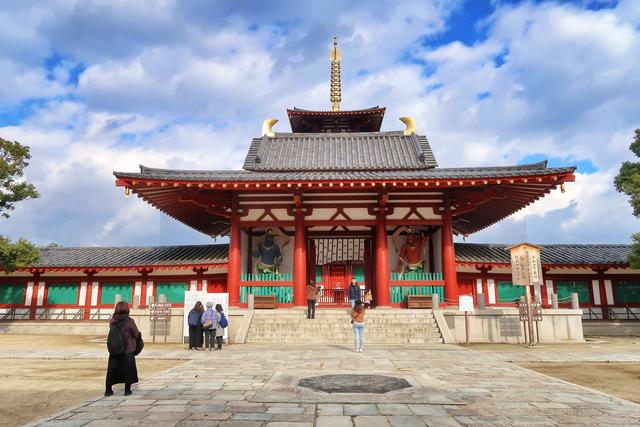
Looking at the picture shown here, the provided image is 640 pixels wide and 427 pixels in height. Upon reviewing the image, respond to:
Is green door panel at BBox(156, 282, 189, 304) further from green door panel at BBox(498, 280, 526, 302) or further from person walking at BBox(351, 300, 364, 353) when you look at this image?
green door panel at BBox(498, 280, 526, 302)

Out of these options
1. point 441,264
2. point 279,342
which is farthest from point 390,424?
point 441,264

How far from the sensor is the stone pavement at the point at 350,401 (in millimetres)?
5035

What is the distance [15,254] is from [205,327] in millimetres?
11445

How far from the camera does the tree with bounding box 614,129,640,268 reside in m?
16.8

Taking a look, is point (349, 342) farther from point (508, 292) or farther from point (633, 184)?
point (633, 184)

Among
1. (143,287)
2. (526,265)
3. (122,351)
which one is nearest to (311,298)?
(526,265)

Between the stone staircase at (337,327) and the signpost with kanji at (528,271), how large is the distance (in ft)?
9.54

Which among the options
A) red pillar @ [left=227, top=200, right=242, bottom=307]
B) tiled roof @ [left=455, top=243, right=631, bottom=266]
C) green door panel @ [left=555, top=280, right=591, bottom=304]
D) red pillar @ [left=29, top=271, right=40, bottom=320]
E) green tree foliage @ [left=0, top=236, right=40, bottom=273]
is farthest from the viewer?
red pillar @ [left=29, top=271, right=40, bottom=320]

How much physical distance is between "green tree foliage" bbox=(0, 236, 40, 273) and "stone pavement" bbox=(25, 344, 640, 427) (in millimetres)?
13543

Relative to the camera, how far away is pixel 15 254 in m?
18.2

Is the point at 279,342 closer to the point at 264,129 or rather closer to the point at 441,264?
the point at 441,264

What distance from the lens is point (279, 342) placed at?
1388 centimetres

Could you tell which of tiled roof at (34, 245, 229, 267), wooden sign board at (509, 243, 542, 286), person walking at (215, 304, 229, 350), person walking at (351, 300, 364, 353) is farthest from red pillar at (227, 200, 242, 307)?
wooden sign board at (509, 243, 542, 286)

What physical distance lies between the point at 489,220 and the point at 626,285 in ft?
24.4
